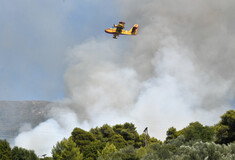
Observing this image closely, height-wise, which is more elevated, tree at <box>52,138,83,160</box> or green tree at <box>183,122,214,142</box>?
green tree at <box>183,122,214,142</box>

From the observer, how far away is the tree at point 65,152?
7194 cm

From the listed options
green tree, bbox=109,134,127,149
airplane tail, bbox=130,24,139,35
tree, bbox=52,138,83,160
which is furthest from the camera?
green tree, bbox=109,134,127,149

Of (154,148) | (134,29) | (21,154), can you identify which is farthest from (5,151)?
(134,29)

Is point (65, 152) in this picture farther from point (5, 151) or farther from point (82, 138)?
point (82, 138)

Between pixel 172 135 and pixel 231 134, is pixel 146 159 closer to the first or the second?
pixel 231 134

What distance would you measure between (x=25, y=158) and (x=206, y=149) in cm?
5068

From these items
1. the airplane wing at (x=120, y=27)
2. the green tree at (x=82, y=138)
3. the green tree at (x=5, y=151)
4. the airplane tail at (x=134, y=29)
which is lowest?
the green tree at (x=5, y=151)

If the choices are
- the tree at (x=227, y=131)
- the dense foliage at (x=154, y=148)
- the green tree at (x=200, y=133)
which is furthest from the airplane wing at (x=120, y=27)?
the tree at (x=227, y=131)

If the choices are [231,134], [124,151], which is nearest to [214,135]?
[231,134]

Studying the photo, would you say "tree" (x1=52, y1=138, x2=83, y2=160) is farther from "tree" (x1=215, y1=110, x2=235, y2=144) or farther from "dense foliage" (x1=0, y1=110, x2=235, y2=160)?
"tree" (x1=215, y1=110, x2=235, y2=144)

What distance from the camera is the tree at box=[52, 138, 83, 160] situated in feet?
236

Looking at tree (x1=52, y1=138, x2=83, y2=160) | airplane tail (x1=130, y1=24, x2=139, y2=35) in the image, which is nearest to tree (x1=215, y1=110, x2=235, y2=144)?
tree (x1=52, y1=138, x2=83, y2=160)

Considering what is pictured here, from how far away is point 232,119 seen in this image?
80.9 meters

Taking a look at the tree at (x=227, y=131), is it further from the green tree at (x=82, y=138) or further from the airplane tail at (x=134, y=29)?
the green tree at (x=82, y=138)
